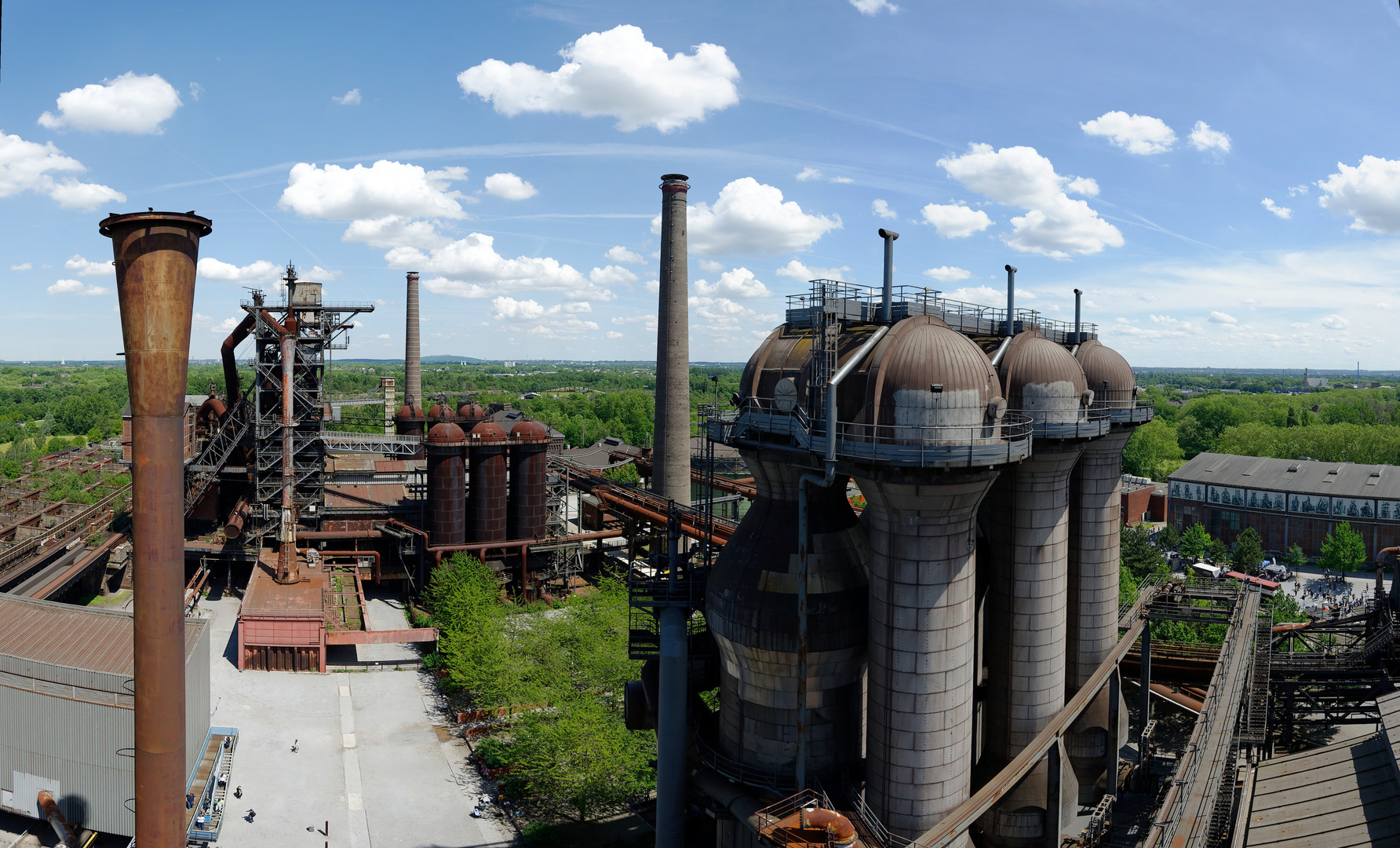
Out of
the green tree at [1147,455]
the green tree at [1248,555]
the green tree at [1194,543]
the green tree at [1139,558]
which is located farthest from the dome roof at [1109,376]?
the green tree at [1147,455]

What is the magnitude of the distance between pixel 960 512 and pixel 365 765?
26.6 meters

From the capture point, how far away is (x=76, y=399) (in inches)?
6265

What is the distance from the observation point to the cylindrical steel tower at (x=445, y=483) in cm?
5197

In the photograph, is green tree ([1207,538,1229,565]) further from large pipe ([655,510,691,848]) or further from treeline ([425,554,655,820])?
large pipe ([655,510,691,848])

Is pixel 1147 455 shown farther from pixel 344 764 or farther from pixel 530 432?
pixel 344 764

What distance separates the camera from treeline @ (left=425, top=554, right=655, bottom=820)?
29.0m

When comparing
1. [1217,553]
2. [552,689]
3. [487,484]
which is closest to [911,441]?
[552,689]

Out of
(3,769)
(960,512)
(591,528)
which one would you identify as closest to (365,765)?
(3,769)

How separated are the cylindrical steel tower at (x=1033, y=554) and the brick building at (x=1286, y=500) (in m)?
63.8

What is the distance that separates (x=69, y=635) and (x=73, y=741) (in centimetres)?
555

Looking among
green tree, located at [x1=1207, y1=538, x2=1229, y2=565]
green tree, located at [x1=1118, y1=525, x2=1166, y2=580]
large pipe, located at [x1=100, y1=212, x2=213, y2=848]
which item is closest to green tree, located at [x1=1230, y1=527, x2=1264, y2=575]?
green tree, located at [x1=1207, y1=538, x2=1229, y2=565]

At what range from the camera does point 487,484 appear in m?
53.2

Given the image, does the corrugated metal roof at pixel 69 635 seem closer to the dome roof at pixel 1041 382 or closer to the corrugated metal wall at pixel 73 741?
the corrugated metal wall at pixel 73 741

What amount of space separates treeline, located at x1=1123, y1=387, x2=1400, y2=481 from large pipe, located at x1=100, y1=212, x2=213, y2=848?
81.2 meters
